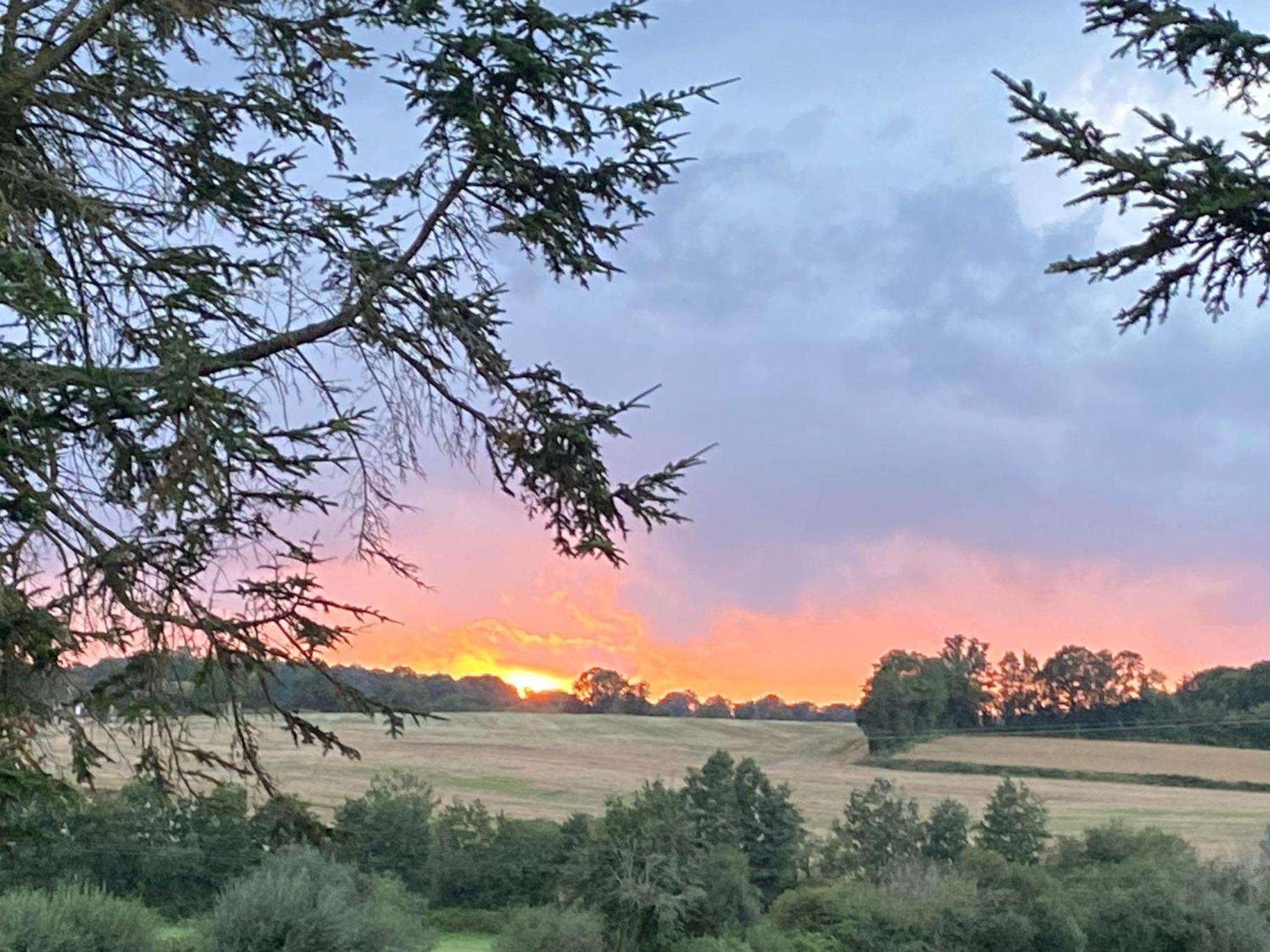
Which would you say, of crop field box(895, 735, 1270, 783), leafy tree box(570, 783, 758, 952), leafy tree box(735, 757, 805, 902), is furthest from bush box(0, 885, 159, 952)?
crop field box(895, 735, 1270, 783)

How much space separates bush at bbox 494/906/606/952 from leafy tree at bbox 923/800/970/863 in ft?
61.8

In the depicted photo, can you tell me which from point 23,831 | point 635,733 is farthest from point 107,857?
point 23,831

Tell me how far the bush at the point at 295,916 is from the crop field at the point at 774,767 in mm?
11735

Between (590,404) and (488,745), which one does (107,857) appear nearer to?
(488,745)

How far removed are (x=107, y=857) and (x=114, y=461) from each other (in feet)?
136

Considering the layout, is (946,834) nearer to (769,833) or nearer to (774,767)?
(769,833)

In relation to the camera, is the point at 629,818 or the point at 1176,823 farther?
the point at 1176,823

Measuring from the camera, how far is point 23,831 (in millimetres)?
4781

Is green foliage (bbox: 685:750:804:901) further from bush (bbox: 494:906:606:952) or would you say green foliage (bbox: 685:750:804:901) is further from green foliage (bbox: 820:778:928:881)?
bush (bbox: 494:906:606:952)

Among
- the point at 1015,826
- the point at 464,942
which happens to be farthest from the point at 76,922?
the point at 1015,826

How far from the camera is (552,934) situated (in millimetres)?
36344

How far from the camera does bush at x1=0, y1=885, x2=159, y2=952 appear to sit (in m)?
29.3

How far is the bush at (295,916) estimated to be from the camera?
31.3m

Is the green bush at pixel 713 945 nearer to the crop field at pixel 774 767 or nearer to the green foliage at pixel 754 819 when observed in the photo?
the green foliage at pixel 754 819
